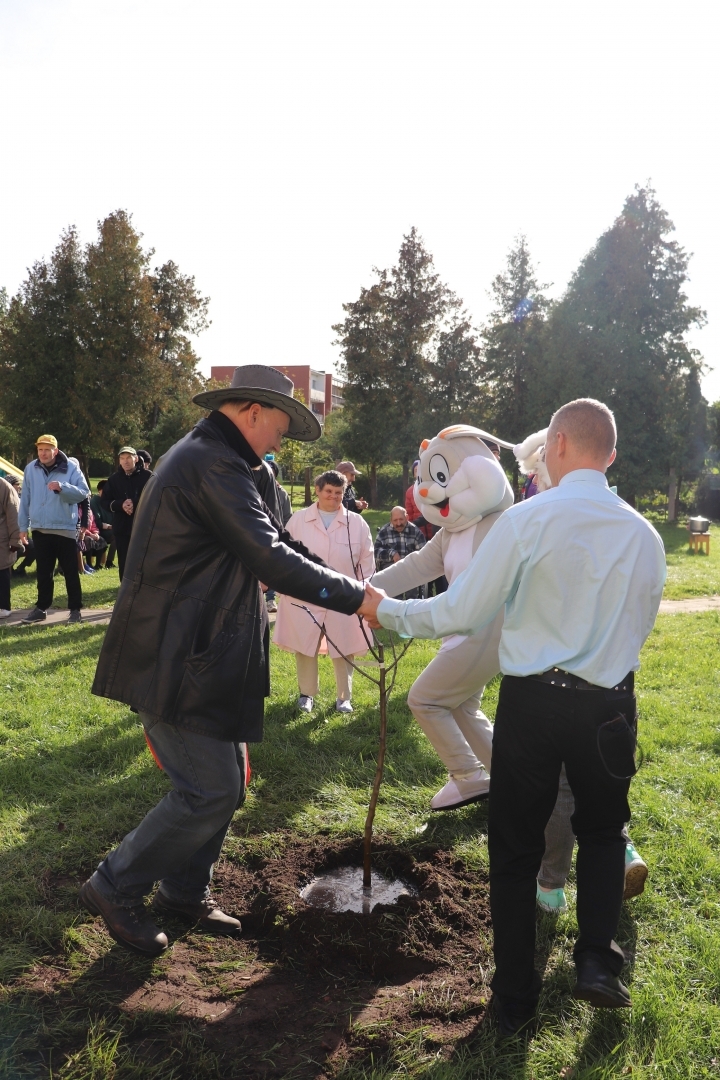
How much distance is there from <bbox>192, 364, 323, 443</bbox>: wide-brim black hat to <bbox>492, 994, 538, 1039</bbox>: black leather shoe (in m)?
2.37

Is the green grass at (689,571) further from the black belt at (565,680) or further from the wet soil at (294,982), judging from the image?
the black belt at (565,680)

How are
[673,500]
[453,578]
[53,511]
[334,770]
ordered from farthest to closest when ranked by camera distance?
[673,500] → [53,511] → [334,770] → [453,578]

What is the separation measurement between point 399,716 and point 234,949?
344 cm

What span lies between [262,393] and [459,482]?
5.71ft

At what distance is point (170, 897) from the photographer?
359cm

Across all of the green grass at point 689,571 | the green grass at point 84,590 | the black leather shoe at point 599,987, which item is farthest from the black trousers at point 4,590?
the green grass at point 689,571

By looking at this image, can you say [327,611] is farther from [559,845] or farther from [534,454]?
[559,845]

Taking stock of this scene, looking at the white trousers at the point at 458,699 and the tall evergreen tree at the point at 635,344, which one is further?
the tall evergreen tree at the point at 635,344

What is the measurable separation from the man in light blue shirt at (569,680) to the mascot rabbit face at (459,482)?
1684mm

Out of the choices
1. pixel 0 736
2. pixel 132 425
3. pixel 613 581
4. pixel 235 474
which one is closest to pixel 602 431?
pixel 613 581

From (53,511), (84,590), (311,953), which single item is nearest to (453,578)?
(311,953)

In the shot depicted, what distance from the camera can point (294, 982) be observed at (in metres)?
3.24

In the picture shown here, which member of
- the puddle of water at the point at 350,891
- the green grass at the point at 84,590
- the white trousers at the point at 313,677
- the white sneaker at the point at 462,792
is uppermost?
the green grass at the point at 84,590

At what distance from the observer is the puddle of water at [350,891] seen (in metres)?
3.81
